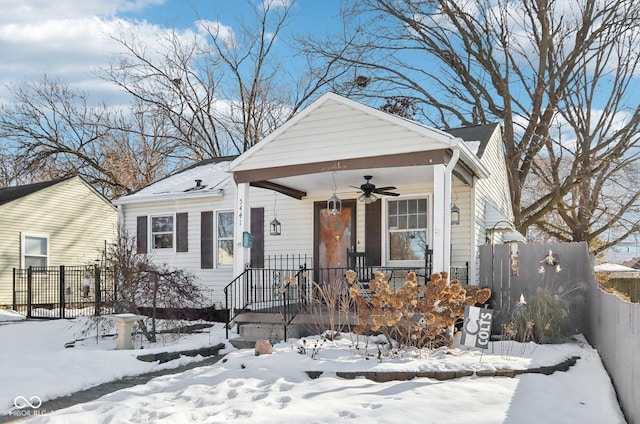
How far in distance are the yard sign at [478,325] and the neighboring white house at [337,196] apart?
1109 millimetres

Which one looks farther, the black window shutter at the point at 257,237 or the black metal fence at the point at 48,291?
the black metal fence at the point at 48,291

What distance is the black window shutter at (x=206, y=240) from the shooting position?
13.1 metres

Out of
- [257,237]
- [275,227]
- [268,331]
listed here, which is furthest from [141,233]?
[268,331]

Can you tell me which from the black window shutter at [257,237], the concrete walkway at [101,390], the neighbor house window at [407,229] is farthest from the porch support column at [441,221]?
the black window shutter at [257,237]

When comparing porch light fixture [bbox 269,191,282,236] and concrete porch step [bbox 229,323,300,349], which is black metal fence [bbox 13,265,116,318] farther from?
concrete porch step [bbox 229,323,300,349]

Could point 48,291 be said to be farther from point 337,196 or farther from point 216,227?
point 337,196

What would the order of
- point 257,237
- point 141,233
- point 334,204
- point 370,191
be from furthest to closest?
point 141,233, point 257,237, point 370,191, point 334,204

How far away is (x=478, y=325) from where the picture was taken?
733 centimetres

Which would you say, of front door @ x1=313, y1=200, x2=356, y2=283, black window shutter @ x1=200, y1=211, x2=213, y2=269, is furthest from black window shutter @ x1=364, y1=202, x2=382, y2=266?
black window shutter @ x1=200, y1=211, x2=213, y2=269

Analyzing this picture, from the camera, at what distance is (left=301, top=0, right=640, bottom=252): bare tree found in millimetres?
19477

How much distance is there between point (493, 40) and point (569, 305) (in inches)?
592

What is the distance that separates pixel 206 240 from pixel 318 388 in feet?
26.8

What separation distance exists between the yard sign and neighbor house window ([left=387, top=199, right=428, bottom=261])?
3.44 m

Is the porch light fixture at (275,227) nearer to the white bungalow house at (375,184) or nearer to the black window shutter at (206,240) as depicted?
the white bungalow house at (375,184)
